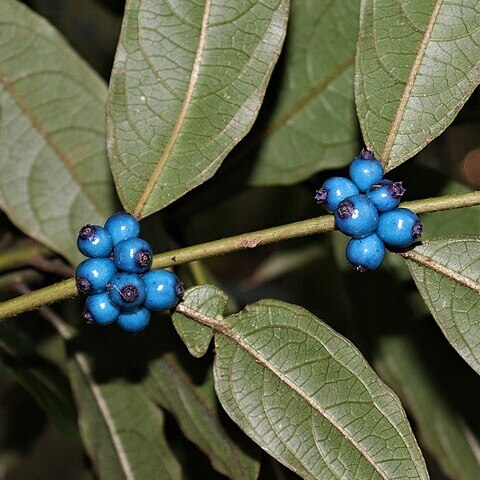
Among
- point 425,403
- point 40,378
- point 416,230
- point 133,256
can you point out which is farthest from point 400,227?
point 40,378

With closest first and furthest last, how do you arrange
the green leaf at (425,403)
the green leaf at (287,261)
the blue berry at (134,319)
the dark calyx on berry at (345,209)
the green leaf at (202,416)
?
1. the dark calyx on berry at (345,209)
2. the blue berry at (134,319)
3. the green leaf at (202,416)
4. the green leaf at (425,403)
5. the green leaf at (287,261)

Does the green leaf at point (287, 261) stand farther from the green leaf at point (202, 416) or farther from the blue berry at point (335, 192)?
the blue berry at point (335, 192)

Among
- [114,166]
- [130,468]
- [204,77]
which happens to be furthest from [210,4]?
[130,468]

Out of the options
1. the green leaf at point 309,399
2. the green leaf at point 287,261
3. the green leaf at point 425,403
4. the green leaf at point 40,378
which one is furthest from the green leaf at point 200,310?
the green leaf at point 287,261

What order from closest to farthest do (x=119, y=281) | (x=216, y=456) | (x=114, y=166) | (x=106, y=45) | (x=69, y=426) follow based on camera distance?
(x=119, y=281), (x=114, y=166), (x=216, y=456), (x=69, y=426), (x=106, y=45)

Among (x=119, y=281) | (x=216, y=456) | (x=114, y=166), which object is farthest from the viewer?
(x=216, y=456)

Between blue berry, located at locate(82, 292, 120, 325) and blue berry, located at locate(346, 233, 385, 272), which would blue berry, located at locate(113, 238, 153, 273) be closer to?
blue berry, located at locate(82, 292, 120, 325)

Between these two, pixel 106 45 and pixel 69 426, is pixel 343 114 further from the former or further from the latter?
pixel 106 45
